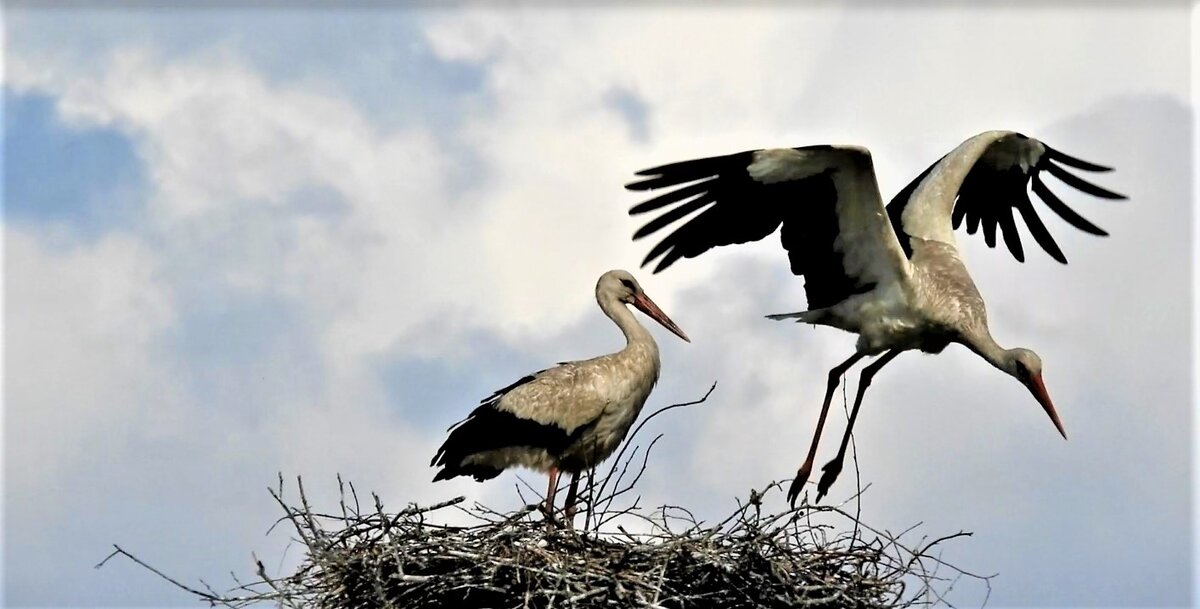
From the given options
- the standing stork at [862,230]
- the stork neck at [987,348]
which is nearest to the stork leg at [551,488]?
the standing stork at [862,230]

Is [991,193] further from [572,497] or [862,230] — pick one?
[572,497]

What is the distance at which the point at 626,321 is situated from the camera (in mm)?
7723

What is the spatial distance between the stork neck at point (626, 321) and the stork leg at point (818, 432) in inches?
34.3

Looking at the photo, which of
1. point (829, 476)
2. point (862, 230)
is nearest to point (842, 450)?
point (829, 476)

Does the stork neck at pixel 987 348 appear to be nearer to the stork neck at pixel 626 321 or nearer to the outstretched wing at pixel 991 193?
the outstretched wing at pixel 991 193

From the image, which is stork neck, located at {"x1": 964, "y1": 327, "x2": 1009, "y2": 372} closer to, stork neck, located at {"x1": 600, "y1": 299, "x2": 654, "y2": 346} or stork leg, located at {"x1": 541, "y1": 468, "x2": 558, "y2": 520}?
stork neck, located at {"x1": 600, "y1": 299, "x2": 654, "y2": 346}

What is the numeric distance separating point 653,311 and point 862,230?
106cm

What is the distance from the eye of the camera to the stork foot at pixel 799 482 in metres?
7.63

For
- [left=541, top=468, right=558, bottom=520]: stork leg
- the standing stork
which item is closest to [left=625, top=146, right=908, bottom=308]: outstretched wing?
the standing stork

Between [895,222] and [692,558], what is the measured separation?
8.88 ft

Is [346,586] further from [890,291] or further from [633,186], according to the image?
[890,291]

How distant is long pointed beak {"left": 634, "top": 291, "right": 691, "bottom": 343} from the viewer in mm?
7938

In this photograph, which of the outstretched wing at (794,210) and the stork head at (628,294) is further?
the stork head at (628,294)

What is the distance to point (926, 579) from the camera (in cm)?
630
